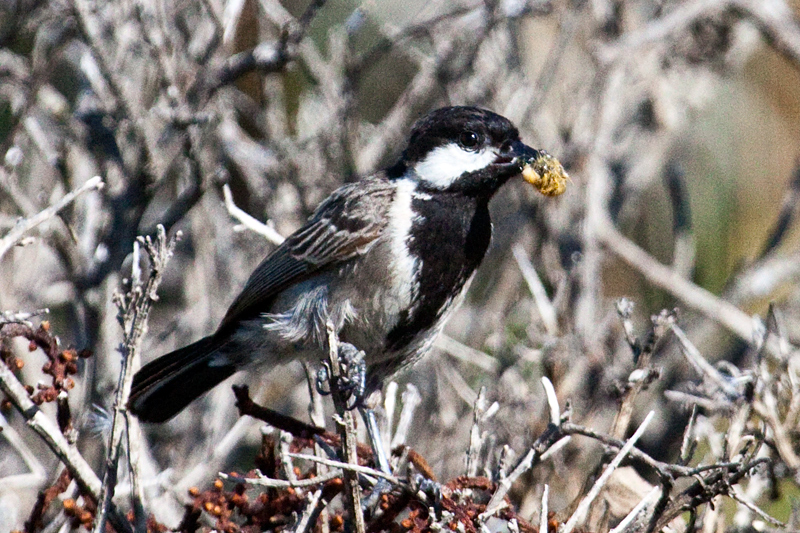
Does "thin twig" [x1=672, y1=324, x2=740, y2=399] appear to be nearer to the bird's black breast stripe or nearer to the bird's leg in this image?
the bird's black breast stripe

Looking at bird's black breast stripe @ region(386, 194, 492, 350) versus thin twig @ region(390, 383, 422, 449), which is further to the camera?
bird's black breast stripe @ region(386, 194, 492, 350)

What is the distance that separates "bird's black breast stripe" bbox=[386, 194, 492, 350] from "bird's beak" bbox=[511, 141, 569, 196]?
0.24 meters

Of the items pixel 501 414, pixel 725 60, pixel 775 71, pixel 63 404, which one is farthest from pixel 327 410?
pixel 775 71

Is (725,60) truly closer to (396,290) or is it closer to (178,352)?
(396,290)

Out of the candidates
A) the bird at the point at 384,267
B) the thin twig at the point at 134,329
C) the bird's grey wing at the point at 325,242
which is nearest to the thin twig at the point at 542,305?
the bird at the point at 384,267

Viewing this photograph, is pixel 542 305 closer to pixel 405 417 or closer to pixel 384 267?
pixel 384 267

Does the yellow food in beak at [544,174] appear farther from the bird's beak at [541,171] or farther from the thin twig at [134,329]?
the thin twig at [134,329]

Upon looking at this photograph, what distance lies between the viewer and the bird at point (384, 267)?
3572 mm

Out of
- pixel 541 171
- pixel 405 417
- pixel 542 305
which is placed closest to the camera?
pixel 405 417

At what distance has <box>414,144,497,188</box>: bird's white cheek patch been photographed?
A: 3641 millimetres

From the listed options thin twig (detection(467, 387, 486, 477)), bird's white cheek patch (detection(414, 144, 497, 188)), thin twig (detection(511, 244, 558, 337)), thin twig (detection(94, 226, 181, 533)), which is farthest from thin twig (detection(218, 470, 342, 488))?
thin twig (detection(511, 244, 558, 337))

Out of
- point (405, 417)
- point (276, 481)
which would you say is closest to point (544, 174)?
point (405, 417)

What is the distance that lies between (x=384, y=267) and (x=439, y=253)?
0.20 meters

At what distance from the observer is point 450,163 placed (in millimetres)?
3676
